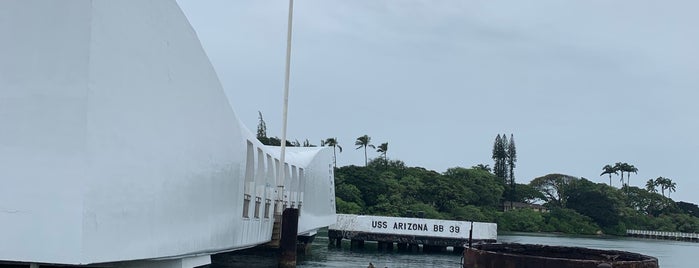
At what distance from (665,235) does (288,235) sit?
11582 centimetres

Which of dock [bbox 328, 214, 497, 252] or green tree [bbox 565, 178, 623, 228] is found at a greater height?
green tree [bbox 565, 178, 623, 228]

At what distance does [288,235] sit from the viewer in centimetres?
2570

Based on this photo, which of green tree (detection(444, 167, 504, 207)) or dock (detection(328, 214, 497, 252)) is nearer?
dock (detection(328, 214, 497, 252))

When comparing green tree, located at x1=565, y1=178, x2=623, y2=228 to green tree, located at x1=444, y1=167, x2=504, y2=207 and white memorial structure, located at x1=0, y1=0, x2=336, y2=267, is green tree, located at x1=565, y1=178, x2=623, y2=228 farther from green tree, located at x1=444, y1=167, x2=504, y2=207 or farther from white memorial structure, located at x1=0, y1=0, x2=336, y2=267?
white memorial structure, located at x1=0, y1=0, x2=336, y2=267

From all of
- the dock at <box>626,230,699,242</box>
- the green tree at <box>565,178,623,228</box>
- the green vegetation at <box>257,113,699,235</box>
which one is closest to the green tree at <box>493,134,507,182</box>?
the green vegetation at <box>257,113,699,235</box>

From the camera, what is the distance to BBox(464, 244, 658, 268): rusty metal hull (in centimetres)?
1120

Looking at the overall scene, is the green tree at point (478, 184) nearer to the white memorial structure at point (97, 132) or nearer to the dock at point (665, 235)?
the dock at point (665, 235)

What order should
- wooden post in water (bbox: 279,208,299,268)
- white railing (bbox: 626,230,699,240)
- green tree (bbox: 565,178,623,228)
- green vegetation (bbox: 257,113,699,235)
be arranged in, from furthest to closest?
1. white railing (bbox: 626,230,699,240)
2. green tree (bbox: 565,178,623,228)
3. green vegetation (bbox: 257,113,699,235)
4. wooden post in water (bbox: 279,208,299,268)

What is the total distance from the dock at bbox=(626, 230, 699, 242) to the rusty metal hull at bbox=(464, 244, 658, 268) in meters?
114

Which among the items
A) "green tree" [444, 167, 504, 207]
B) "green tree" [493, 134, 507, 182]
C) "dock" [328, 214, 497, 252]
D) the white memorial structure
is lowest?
"dock" [328, 214, 497, 252]

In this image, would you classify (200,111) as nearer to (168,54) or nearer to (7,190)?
(168,54)

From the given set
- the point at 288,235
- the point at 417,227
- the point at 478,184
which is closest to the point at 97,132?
the point at 288,235

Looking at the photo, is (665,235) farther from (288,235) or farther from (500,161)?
(288,235)

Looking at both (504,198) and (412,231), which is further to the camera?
(504,198)
